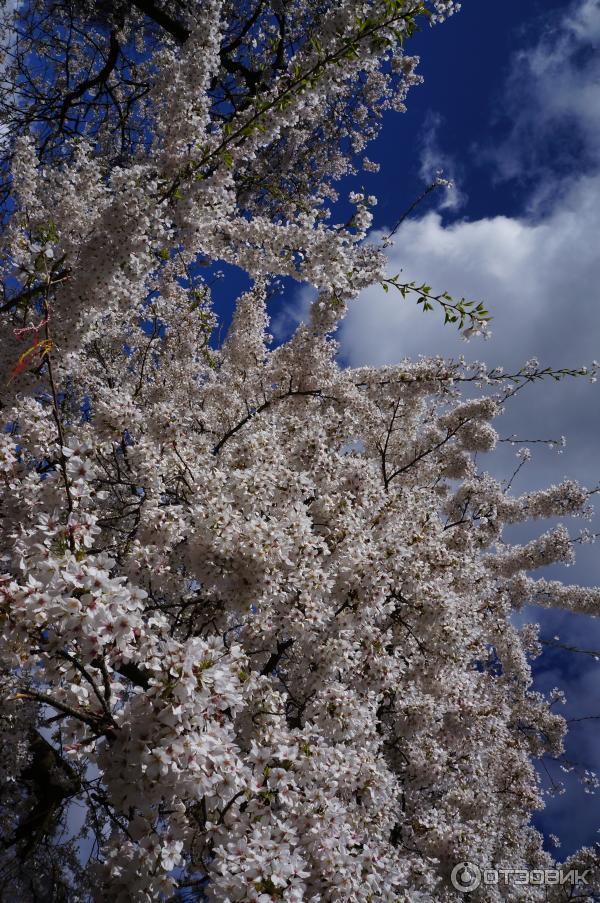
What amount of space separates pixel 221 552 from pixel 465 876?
19.5ft

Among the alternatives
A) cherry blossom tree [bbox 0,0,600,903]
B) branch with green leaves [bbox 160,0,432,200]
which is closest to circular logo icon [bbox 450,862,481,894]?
cherry blossom tree [bbox 0,0,600,903]

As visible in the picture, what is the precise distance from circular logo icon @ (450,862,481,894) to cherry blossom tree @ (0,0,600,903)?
15 cm

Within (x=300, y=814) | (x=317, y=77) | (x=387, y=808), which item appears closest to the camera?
(x=300, y=814)

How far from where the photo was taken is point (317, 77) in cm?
Answer: 433

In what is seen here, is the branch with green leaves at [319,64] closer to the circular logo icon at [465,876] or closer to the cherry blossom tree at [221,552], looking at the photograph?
the cherry blossom tree at [221,552]

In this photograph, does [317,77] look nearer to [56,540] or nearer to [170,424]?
[170,424]

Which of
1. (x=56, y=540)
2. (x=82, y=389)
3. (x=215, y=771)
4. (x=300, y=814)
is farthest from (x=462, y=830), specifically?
(x=82, y=389)

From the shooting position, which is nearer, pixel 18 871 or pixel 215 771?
pixel 215 771

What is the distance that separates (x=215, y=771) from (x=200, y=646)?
2.37 ft

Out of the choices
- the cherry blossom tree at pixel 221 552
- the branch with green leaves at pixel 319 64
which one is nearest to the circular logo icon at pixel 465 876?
the cherry blossom tree at pixel 221 552

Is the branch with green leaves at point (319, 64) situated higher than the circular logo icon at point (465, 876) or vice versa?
the branch with green leaves at point (319, 64)

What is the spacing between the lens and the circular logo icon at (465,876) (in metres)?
6.50

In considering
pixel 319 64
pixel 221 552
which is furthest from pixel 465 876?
pixel 319 64

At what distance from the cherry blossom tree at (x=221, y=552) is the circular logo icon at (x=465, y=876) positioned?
15 centimetres
